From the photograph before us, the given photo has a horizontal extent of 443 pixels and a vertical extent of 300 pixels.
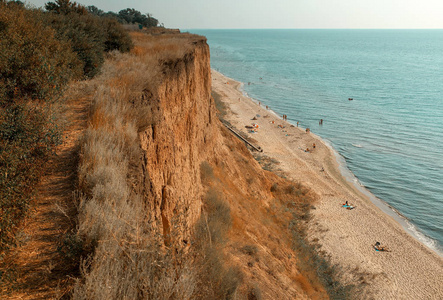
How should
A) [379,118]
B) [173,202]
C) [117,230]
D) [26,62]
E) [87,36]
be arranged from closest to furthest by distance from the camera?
[117,230]
[26,62]
[173,202]
[87,36]
[379,118]

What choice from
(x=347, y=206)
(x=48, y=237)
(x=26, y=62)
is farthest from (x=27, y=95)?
(x=347, y=206)

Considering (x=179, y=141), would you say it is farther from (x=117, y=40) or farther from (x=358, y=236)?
(x=358, y=236)

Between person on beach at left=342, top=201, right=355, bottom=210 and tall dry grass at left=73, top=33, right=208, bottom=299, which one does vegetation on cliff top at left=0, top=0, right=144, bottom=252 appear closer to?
tall dry grass at left=73, top=33, right=208, bottom=299

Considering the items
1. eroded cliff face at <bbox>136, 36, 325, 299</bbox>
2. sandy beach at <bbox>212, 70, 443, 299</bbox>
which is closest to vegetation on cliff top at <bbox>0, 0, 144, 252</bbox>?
eroded cliff face at <bbox>136, 36, 325, 299</bbox>

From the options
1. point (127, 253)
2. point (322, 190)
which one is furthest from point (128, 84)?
point (322, 190)

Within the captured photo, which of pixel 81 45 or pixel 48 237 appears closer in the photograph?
pixel 48 237

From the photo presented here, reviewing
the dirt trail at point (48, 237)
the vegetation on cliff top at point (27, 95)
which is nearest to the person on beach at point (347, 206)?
the vegetation on cliff top at point (27, 95)
